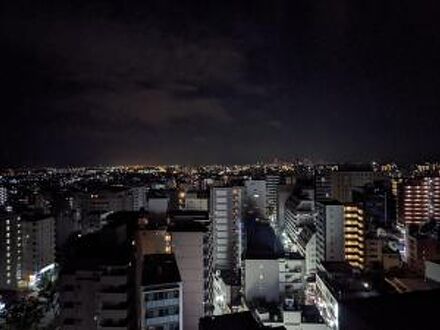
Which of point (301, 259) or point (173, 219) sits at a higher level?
point (173, 219)

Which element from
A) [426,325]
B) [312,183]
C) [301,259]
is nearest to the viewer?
[426,325]

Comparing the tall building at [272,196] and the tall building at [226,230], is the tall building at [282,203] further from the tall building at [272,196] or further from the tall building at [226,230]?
the tall building at [226,230]

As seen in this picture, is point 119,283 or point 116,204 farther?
point 116,204

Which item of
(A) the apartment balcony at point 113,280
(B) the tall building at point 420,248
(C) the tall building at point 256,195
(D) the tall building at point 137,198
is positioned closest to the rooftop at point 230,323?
(A) the apartment balcony at point 113,280

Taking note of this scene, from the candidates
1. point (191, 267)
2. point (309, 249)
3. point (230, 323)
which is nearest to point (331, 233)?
point (309, 249)

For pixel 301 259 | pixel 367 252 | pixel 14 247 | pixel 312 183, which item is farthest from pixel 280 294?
pixel 312 183

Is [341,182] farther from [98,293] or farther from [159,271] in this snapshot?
[98,293]

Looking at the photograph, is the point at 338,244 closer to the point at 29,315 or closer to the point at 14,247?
the point at 29,315

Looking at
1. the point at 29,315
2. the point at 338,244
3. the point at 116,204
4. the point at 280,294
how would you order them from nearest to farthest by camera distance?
the point at 29,315, the point at 280,294, the point at 338,244, the point at 116,204

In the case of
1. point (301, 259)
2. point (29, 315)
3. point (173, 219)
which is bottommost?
point (29, 315)
